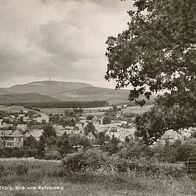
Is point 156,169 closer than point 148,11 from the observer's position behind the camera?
No

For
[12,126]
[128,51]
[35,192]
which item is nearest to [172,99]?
[128,51]

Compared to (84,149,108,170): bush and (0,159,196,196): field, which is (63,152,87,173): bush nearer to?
(84,149,108,170): bush

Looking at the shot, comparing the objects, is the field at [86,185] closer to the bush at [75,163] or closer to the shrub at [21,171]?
the shrub at [21,171]

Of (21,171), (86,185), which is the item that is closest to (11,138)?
(21,171)

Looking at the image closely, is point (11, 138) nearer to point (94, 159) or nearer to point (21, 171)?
point (94, 159)

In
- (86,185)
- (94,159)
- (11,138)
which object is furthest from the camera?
(11,138)

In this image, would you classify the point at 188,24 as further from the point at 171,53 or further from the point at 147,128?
the point at 147,128

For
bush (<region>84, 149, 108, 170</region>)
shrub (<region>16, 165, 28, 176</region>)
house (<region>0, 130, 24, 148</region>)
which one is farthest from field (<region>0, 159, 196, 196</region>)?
house (<region>0, 130, 24, 148</region>)
